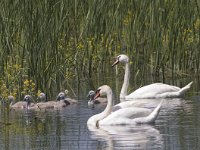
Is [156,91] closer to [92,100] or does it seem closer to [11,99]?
[92,100]

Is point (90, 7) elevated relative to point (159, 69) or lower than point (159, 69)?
elevated

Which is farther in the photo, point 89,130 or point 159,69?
point 159,69

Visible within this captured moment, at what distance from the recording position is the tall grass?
18.5m

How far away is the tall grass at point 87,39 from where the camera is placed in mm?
18516

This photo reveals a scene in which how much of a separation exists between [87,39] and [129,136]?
7.81 metres

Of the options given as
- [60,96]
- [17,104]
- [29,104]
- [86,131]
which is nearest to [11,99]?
[17,104]

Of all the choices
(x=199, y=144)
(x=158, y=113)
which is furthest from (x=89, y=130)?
(x=199, y=144)

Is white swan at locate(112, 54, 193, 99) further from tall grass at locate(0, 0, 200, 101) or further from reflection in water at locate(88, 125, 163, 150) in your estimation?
reflection in water at locate(88, 125, 163, 150)

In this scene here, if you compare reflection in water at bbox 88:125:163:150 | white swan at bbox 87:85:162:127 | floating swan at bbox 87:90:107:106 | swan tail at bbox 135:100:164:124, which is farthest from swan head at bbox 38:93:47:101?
swan tail at bbox 135:100:164:124

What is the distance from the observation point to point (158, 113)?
16641mm

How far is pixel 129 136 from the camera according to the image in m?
15.1

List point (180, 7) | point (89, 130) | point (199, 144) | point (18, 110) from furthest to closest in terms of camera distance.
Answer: point (180, 7) → point (18, 110) → point (89, 130) → point (199, 144)

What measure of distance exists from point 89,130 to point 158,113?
1330mm

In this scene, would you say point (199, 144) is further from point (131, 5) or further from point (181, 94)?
point (131, 5)
